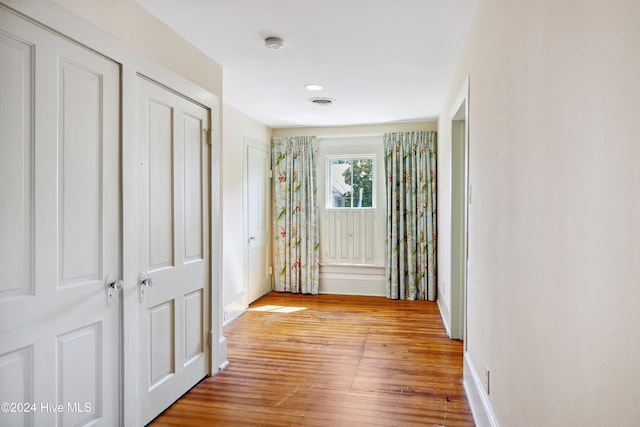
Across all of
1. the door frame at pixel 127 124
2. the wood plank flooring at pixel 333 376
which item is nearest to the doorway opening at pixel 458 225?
the wood plank flooring at pixel 333 376

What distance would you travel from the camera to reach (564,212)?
1.04 meters

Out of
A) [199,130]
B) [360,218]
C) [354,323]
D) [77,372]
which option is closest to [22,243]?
[77,372]

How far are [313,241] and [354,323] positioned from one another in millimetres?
1641

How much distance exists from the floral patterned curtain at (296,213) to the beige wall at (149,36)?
2.58 m

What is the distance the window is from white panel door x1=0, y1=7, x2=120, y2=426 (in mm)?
3953

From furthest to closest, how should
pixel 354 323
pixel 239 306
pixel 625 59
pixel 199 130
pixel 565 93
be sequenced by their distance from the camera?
pixel 239 306 → pixel 354 323 → pixel 199 130 → pixel 565 93 → pixel 625 59

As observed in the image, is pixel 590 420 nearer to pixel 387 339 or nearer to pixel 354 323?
pixel 387 339

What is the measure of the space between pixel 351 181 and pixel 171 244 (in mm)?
3573

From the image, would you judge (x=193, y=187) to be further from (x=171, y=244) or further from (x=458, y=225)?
(x=458, y=225)

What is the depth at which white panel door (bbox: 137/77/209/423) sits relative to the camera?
7.27 feet

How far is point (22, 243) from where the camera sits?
5.02ft

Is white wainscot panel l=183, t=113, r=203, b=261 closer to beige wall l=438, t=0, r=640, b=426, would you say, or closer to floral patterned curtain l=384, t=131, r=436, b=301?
beige wall l=438, t=0, r=640, b=426

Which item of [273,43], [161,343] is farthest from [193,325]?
[273,43]

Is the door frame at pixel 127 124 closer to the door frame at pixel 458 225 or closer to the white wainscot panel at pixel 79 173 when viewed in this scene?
the white wainscot panel at pixel 79 173
